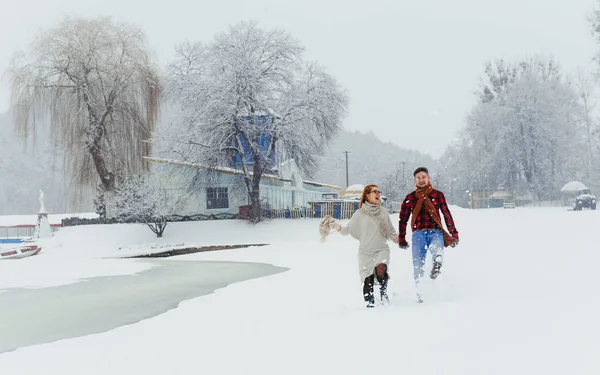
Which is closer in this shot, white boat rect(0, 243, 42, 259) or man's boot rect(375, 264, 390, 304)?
man's boot rect(375, 264, 390, 304)

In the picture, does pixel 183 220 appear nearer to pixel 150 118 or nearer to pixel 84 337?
pixel 150 118

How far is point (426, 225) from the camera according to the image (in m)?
7.55

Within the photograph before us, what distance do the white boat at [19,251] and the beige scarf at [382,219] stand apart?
22624 mm

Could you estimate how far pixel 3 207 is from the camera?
90438 mm

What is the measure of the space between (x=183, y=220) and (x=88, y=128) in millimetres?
7358

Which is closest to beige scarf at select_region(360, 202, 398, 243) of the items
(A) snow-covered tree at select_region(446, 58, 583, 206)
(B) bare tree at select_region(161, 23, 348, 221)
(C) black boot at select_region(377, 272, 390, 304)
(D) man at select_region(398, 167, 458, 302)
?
(D) man at select_region(398, 167, 458, 302)

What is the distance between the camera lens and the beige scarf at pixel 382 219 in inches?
300

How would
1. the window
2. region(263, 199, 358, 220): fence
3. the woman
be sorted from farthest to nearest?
the window → region(263, 199, 358, 220): fence → the woman

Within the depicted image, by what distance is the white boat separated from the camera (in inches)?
1022

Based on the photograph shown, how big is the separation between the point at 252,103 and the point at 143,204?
25.4ft

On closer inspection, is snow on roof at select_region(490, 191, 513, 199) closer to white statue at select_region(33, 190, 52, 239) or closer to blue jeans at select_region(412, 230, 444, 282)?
white statue at select_region(33, 190, 52, 239)

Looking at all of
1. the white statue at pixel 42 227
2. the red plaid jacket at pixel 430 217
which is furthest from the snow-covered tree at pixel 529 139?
the red plaid jacket at pixel 430 217

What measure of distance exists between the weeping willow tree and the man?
93.0 feet

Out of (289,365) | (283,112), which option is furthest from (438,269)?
(283,112)
